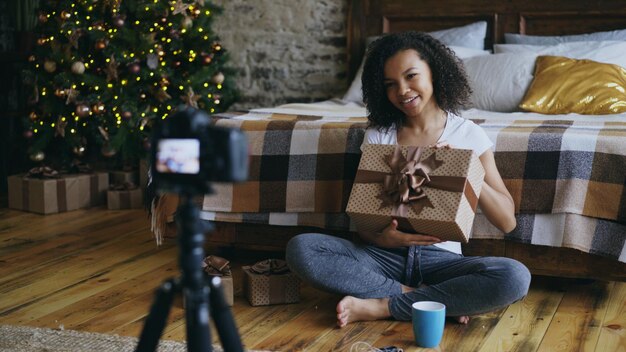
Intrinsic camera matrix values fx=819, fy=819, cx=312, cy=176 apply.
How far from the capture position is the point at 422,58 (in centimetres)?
244

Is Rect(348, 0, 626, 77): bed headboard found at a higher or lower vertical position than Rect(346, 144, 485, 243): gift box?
higher

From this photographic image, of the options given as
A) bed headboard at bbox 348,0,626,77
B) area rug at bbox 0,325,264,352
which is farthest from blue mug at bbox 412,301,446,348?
bed headboard at bbox 348,0,626,77

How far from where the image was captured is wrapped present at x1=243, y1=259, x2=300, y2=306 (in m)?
2.59

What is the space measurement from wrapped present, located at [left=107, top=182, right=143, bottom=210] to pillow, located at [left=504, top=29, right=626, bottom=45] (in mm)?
2154

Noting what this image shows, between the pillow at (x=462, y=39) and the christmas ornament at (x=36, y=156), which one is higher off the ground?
the pillow at (x=462, y=39)

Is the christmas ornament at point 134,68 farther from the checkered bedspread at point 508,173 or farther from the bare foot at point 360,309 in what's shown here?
the bare foot at point 360,309

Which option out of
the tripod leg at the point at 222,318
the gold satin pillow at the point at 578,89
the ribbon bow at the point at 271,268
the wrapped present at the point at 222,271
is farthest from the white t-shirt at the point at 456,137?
the tripod leg at the point at 222,318

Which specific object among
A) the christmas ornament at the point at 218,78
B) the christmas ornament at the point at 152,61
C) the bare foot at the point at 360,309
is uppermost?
the christmas ornament at the point at 152,61

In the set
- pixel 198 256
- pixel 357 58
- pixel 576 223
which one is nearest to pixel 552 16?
pixel 357 58

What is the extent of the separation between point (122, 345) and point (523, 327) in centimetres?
113

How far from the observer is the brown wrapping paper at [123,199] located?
4320mm

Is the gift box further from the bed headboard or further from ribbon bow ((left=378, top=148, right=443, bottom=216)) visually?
the bed headboard

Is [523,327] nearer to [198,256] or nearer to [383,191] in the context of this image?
[383,191]

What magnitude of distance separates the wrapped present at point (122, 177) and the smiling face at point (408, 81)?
247 centimetres
